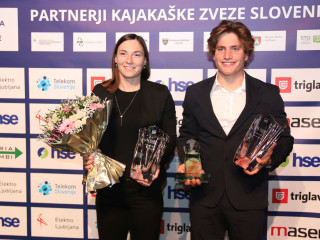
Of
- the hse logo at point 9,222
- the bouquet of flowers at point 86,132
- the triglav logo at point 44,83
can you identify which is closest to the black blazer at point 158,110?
the bouquet of flowers at point 86,132

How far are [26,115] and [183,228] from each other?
1.83m

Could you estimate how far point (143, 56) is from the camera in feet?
7.33

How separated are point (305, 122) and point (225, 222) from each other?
1331mm

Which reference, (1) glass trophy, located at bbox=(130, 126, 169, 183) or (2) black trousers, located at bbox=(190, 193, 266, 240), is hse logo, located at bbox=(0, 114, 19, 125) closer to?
(1) glass trophy, located at bbox=(130, 126, 169, 183)

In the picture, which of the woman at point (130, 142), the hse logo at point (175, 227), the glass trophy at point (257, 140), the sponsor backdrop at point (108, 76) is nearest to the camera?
the glass trophy at point (257, 140)

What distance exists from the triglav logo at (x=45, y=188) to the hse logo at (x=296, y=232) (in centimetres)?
214

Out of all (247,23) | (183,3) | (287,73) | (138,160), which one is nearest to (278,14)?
(247,23)

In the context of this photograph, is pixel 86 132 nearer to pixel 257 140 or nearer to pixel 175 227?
pixel 257 140

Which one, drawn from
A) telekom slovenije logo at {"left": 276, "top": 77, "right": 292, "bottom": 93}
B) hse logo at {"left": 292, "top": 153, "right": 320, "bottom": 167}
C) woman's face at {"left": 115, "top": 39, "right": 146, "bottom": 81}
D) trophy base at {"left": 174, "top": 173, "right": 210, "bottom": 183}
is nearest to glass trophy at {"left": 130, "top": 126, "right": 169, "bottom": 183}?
trophy base at {"left": 174, "top": 173, "right": 210, "bottom": 183}

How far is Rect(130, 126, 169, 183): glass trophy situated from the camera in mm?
2006

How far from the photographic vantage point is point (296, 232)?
9.59 ft

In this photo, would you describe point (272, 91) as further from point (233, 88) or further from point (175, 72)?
point (175, 72)

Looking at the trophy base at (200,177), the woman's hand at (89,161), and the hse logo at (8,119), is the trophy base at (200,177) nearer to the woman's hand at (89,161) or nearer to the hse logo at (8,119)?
the woman's hand at (89,161)

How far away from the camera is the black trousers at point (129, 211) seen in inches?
82.9
